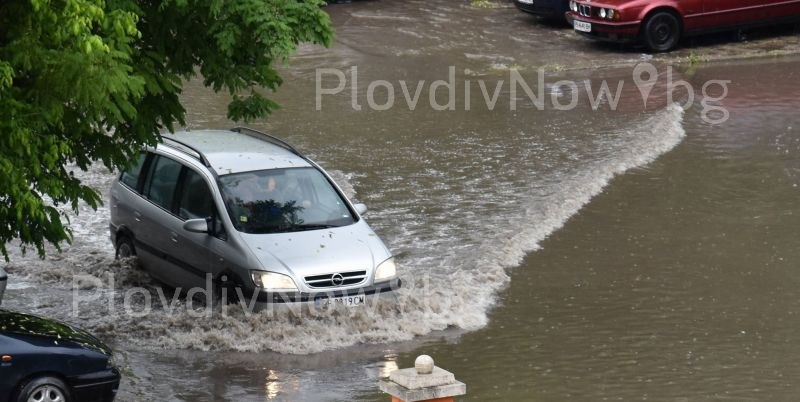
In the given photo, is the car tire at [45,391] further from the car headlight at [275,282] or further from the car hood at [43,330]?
the car headlight at [275,282]

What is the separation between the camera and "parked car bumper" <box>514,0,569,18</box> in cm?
2681

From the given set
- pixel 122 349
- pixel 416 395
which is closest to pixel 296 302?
pixel 122 349

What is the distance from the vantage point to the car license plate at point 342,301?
36.2 ft

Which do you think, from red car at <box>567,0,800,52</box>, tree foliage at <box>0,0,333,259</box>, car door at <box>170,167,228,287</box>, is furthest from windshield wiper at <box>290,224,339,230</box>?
red car at <box>567,0,800,52</box>

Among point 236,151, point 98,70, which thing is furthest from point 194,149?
point 98,70

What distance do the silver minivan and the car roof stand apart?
12 mm

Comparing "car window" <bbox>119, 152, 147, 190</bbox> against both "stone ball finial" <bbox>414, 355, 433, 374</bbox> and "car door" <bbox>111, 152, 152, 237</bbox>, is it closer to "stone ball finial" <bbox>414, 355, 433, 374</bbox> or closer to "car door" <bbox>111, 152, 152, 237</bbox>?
"car door" <bbox>111, 152, 152, 237</bbox>

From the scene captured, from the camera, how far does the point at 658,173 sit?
16.7m

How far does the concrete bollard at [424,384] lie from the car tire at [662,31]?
18.4m

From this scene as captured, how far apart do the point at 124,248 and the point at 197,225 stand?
6.52 ft

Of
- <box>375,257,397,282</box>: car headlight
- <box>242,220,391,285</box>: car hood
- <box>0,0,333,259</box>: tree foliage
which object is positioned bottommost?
<box>375,257,397,282</box>: car headlight

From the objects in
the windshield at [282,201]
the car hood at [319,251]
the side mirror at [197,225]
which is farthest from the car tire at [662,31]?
the side mirror at [197,225]

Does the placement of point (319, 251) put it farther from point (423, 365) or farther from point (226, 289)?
point (423, 365)

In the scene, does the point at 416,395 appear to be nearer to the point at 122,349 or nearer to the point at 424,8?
the point at 122,349
